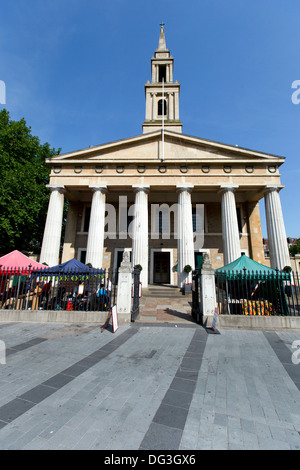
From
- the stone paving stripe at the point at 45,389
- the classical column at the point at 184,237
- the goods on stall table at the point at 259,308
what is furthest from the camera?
the classical column at the point at 184,237

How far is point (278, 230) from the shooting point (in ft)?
54.3

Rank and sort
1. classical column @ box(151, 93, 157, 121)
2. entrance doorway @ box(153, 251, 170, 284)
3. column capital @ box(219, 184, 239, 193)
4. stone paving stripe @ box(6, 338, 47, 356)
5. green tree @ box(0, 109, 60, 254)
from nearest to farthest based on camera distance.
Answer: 1. stone paving stripe @ box(6, 338, 47, 356)
2. column capital @ box(219, 184, 239, 193)
3. green tree @ box(0, 109, 60, 254)
4. entrance doorway @ box(153, 251, 170, 284)
5. classical column @ box(151, 93, 157, 121)

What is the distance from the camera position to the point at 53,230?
17.2m

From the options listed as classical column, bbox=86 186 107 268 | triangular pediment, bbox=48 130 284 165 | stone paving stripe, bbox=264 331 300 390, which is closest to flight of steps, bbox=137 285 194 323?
stone paving stripe, bbox=264 331 300 390

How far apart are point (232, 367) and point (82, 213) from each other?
2034 cm

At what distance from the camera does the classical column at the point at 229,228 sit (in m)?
16.2

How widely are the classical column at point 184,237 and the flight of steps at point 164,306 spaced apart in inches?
58.1

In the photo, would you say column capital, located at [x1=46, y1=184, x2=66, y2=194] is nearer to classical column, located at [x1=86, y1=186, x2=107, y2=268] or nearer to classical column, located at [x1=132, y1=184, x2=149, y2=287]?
classical column, located at [x1=86, y1=186, x2=107, y2=268]

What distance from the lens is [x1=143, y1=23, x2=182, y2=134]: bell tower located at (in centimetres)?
2553

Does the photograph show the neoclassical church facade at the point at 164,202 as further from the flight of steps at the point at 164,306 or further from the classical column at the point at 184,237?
the flight of steps at the point at 164,306

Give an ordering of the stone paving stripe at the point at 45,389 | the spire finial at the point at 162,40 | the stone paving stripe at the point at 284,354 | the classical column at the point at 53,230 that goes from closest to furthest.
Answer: the stone paving stripe at the point at 45,389 < the stone paving stripe at the point at 284,354 < the classical column at the point at 53,230 < the spire finial at the point at 162,40

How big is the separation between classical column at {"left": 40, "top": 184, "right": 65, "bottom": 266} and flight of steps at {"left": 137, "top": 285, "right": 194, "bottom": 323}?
8057 mm

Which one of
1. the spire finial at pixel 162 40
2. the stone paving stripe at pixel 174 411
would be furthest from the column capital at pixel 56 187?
the spire finial at pixel 162 40

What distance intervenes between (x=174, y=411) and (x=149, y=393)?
0.59 metres
